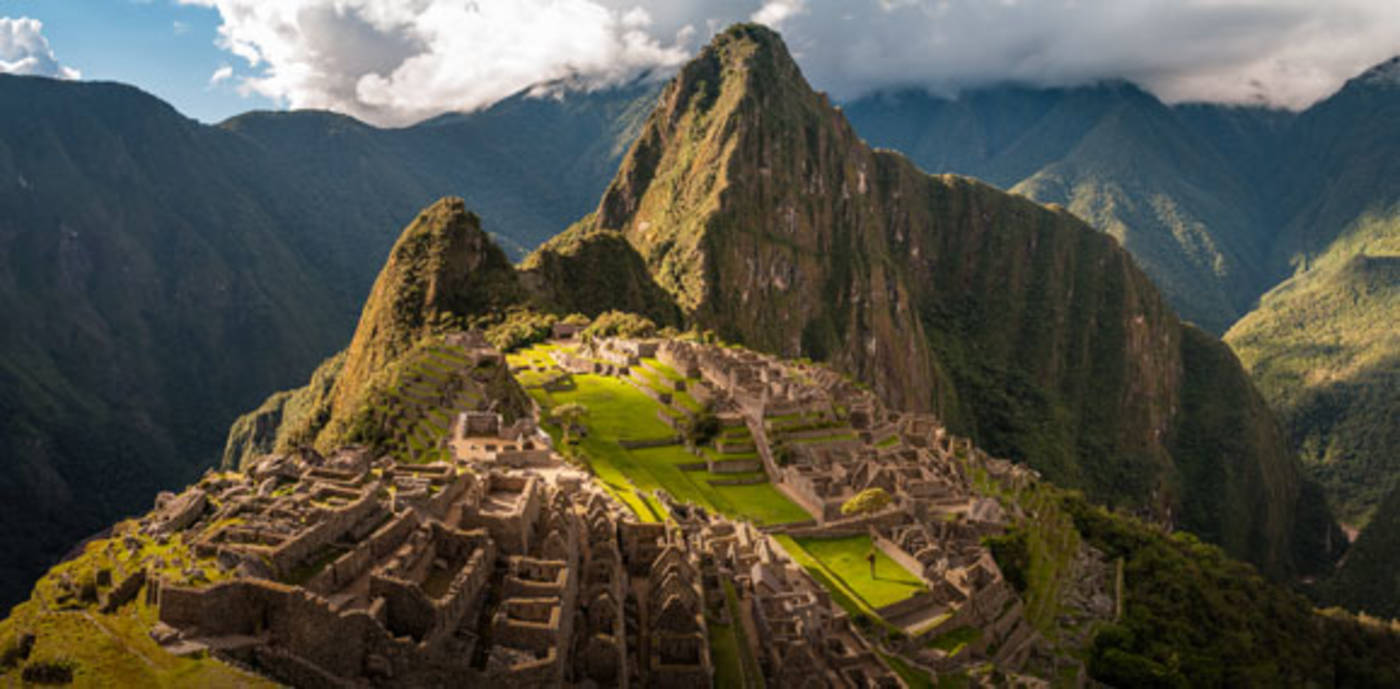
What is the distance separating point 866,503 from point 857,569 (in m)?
5.47

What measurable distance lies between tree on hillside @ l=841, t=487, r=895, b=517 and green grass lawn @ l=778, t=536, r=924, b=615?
56.9 inches

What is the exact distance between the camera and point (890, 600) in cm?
3425

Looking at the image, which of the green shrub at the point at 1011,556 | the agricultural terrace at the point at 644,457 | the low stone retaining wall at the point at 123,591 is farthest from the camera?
the green shrub at the point at 1011,556

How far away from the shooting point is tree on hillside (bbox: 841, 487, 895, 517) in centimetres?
4219

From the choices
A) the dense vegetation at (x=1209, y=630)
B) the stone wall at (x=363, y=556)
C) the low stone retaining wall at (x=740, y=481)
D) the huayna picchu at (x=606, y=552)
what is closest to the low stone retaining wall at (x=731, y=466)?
the huayna picchu at (x=606, y=552)

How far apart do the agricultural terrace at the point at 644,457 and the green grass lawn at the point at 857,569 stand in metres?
2.58

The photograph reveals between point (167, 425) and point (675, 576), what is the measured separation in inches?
6231

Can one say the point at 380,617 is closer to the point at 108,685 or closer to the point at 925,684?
the point at 108,685

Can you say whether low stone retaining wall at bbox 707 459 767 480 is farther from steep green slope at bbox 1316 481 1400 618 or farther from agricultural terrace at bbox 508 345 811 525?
steep green slope at bbox 1316 481 1400 618

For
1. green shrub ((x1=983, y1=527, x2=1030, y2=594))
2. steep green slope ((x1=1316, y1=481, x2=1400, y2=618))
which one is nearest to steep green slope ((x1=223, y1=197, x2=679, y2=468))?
green shrub ((x1=983, y1=527, x2=1030, y2=594))

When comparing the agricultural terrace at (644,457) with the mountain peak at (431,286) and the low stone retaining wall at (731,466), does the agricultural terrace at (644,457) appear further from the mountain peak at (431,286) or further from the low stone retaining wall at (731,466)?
the mountain peak at (431,286)

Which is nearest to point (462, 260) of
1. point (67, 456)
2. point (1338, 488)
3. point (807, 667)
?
point (67, 456)

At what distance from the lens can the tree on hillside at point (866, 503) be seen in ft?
138

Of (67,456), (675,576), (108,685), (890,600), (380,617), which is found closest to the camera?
(108,685)
